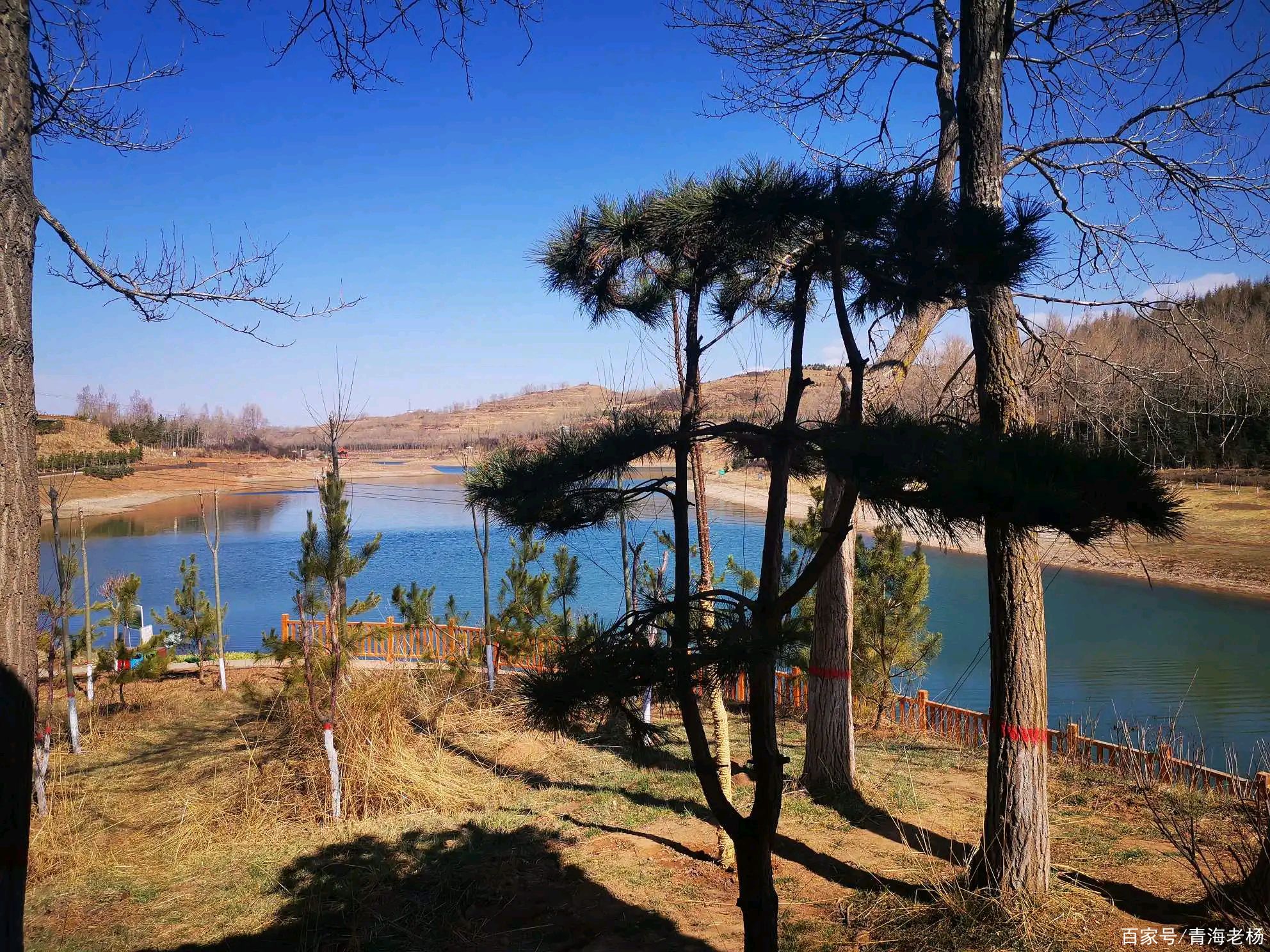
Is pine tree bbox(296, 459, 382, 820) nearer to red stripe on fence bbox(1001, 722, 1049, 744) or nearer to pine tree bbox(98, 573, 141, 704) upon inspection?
pine tree bbox(98, 573, 141, 704)

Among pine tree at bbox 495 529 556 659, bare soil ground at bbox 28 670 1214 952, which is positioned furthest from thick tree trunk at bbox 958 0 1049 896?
pine tree at bbox 495 529 556 659

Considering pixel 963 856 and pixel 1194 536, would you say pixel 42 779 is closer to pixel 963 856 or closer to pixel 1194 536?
pixel 963 856

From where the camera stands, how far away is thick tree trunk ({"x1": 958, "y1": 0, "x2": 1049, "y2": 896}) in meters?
4.39

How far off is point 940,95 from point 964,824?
5.22 metres

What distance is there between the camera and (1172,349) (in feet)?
21.6

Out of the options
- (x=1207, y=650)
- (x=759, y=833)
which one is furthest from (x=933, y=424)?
(x=1207, y=650)

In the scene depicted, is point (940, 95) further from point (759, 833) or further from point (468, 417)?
point (468, 417)

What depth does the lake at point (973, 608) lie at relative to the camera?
534 inches

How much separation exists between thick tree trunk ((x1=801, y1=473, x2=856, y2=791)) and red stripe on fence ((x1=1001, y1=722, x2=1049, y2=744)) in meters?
2.24

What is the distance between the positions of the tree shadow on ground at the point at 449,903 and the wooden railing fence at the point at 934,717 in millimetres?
1336

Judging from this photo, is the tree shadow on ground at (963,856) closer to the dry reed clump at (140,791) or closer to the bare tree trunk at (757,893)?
the bare tree trunk at (757,893)

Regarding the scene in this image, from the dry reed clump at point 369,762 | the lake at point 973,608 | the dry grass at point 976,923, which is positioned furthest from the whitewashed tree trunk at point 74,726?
the dry grass at point 976,923

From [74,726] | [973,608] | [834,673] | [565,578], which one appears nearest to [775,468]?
[834,673]

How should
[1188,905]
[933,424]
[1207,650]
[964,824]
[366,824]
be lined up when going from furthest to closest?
[1207,650] → [366,824] → [964,824] → [1188,905] → [933,424]
